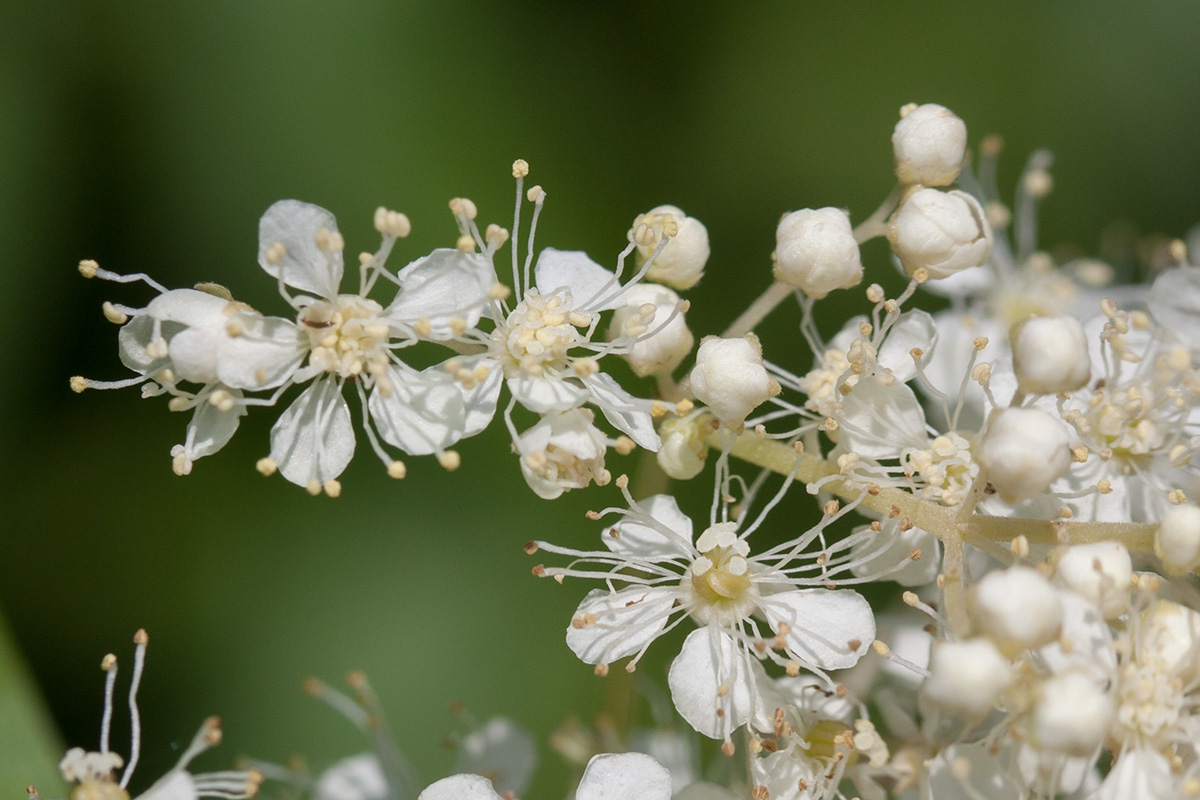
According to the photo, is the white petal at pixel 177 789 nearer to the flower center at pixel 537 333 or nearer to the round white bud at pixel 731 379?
the flower center at pixel 537 333

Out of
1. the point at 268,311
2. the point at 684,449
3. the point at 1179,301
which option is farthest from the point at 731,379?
the point at 268,311

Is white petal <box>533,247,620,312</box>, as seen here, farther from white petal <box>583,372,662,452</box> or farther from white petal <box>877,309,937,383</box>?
white petal <box>877,309,937,383</box>

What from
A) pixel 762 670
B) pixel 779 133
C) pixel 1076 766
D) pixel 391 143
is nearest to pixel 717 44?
pixel 779 133

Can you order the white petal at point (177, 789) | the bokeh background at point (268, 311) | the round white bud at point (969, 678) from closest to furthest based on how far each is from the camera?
the round white bud at point (969, 678) < the white petal at point (177, 789) < the bokeh background at point (268, 311)

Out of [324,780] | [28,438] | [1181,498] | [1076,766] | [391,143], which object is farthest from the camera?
[391,143]

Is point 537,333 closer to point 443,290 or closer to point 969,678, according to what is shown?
point 443,290

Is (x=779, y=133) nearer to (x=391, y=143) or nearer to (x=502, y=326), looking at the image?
(x=391, y=143)

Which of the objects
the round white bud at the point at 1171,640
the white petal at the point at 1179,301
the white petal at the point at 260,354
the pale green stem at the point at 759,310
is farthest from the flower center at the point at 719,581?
the white petal at the point at 1179,301
